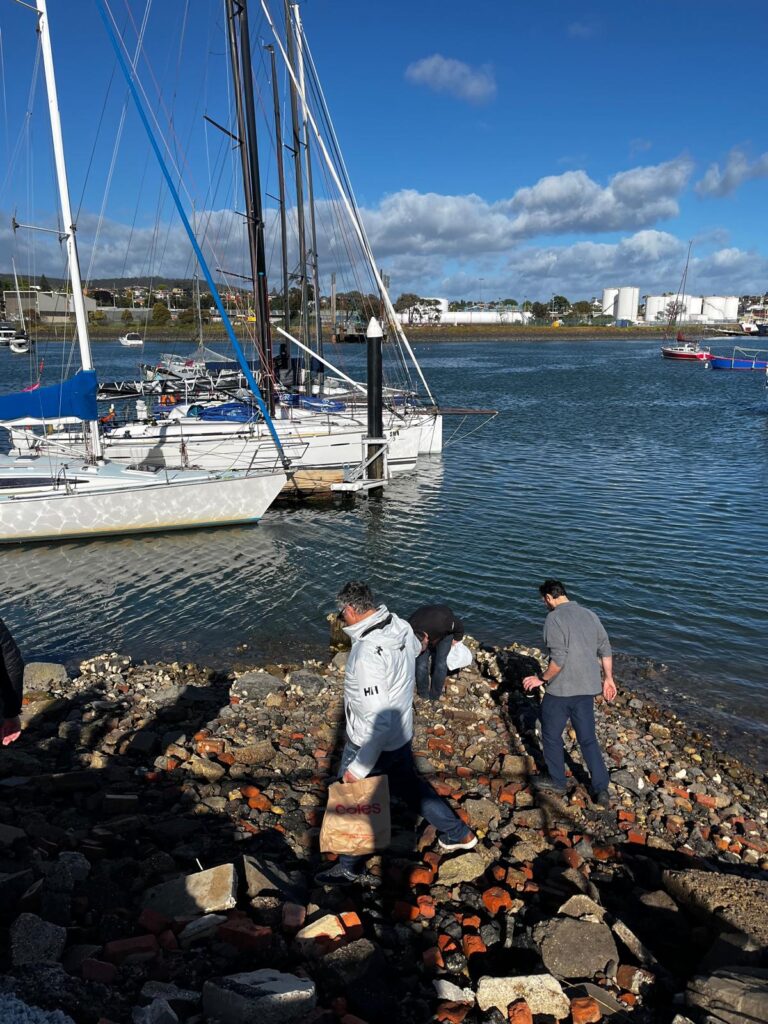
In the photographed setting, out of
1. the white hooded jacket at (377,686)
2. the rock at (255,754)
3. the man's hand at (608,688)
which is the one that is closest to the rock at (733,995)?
the white hooded jacket at (377,686)

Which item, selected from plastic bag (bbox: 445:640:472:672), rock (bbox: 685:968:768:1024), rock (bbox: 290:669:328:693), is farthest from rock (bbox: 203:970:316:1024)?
rock (bbox: 290:669:328:693)

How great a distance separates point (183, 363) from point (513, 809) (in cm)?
4144

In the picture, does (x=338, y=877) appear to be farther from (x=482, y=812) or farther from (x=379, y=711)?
(x=482, y=812)

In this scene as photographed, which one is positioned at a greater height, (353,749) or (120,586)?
(353,749)

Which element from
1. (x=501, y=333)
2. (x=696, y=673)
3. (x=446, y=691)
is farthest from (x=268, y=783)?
(x=501, y=333)

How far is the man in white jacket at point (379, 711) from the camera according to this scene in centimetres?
464

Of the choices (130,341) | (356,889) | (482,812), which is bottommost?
(482,812)

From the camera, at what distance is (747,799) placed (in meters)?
6.73

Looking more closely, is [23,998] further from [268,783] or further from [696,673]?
[696,673]

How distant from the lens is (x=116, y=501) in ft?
53.5

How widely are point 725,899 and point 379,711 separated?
7.66ft

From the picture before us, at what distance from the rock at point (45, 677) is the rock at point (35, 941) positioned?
5882 mm

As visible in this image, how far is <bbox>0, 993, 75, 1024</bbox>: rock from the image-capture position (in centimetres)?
284

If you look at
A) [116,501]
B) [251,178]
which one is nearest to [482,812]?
[116,501]
